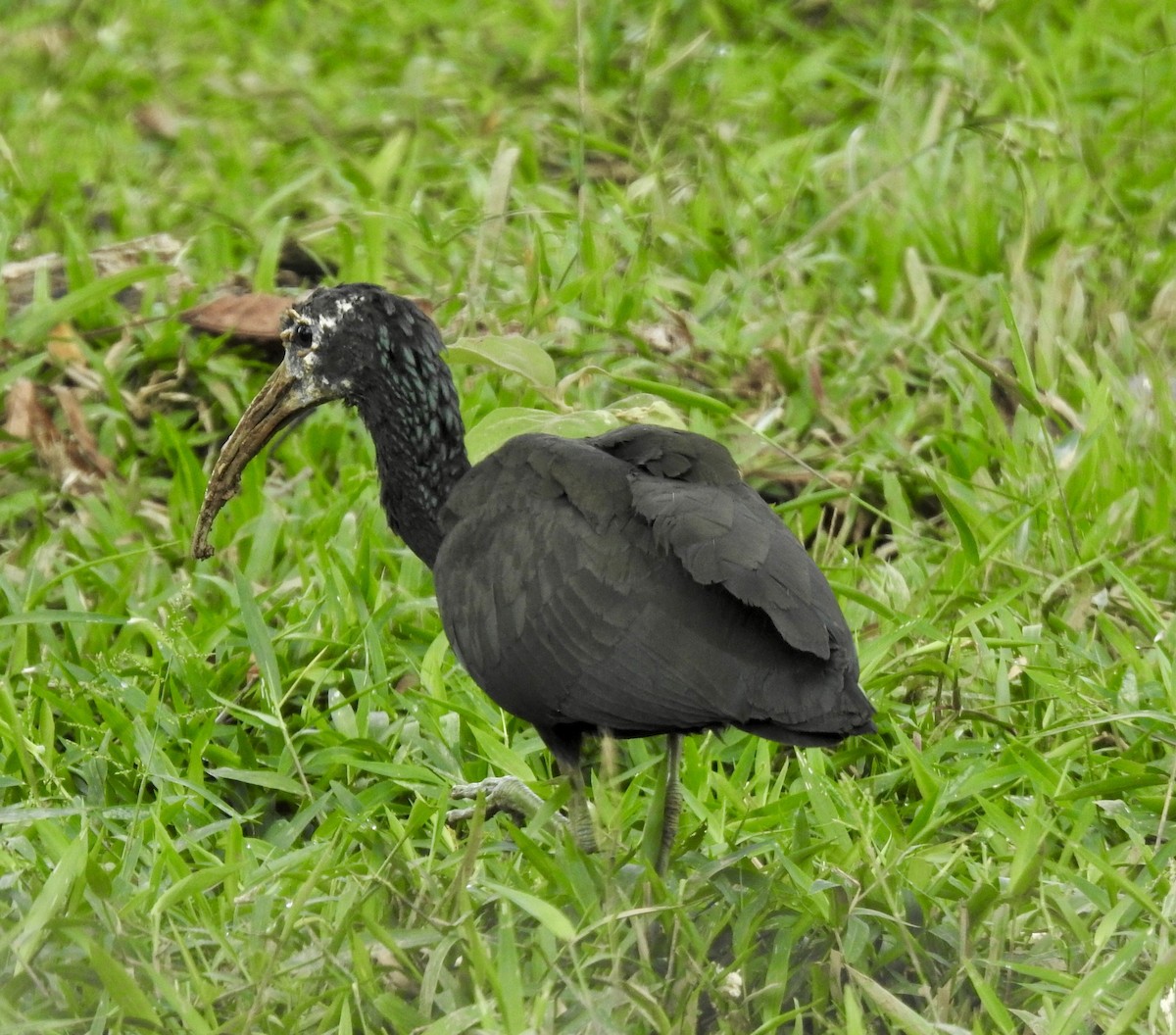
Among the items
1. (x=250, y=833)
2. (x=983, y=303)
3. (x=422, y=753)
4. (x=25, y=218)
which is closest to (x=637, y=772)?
(x=422, y=753)

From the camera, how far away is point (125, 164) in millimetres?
6895

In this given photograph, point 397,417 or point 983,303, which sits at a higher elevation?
point 397,417

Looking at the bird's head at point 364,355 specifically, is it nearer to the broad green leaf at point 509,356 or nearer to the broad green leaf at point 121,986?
the broad green leaf at point 509,356

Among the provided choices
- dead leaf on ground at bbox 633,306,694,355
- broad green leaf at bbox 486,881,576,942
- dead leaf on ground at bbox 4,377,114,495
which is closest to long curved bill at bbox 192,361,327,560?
dead leaf on ground at bbox 4,377,114,495

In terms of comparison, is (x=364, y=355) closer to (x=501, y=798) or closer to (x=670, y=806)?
(x=501, y=798)

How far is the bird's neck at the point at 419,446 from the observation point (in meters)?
3.98

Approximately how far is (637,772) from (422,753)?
1.75 ft

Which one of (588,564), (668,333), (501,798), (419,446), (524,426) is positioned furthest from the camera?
(668,333)

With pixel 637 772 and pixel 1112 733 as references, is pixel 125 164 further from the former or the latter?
pixel 1112 733

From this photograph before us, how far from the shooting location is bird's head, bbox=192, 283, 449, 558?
3.97 m

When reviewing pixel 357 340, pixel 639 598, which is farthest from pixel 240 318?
pixel 639 598

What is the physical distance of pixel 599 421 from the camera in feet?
13.7

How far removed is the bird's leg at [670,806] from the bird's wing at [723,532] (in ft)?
1.42

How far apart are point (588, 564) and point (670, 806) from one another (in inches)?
20.4
